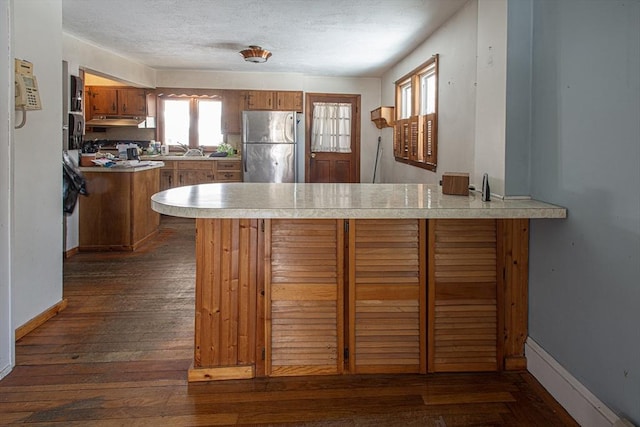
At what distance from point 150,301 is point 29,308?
0.76m

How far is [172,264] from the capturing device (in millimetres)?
4395

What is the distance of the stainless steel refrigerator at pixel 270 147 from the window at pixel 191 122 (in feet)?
2.79

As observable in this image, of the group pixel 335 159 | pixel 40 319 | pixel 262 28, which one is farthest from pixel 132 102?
pixel 40 319

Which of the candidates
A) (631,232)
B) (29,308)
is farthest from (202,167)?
(631,232)

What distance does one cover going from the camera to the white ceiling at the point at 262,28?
3930 millimetres

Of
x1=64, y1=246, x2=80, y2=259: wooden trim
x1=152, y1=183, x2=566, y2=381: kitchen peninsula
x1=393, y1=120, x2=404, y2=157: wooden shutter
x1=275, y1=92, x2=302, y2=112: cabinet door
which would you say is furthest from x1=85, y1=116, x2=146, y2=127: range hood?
x1=152, y1=183, x2=566, y2=381: kitchen peninsula

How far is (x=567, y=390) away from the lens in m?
1.94

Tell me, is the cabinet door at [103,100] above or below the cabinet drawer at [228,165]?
above

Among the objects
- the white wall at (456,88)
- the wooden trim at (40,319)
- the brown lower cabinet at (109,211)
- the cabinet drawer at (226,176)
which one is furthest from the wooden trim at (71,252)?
the white wall at (456,88)

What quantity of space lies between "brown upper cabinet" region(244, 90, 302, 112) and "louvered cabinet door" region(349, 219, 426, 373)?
18.4 ft

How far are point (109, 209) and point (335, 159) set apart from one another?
403 cm

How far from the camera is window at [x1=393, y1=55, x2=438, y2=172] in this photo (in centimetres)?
473

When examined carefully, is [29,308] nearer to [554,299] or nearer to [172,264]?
[172,264]

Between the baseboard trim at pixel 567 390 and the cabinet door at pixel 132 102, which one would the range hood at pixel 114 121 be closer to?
the cabinet door at pixel 132 102
